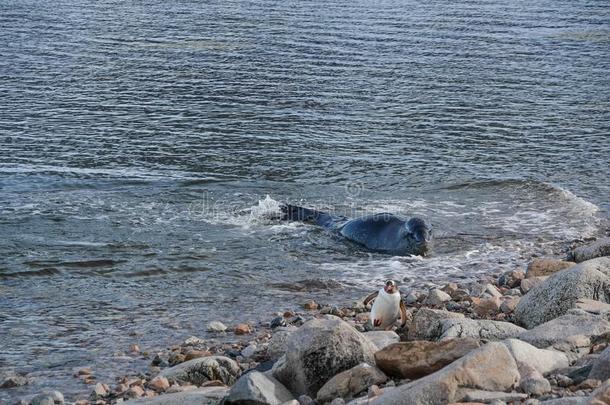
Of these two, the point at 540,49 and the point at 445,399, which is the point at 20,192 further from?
the point at 540,49

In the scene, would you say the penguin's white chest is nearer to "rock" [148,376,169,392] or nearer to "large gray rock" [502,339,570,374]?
"large gray rock" [502,339,570,374]

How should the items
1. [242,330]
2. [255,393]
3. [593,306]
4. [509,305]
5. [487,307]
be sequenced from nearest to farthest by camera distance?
[255,393], [593,306], [509,305], [487,307], [242,330]

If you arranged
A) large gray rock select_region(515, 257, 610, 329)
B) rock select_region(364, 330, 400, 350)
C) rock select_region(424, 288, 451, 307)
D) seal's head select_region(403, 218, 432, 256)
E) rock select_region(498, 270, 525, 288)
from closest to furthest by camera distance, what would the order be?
rock select_region(364, 330, 400, 350), large gray rock select_region(515, 257, 610, 329), rock select_region(424, 288, 451, 307), rock select_region(498, 270, 525, 288), seal's head select_region(403, 218, 432, 256)

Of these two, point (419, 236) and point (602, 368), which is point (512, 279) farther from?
point (602, 368)

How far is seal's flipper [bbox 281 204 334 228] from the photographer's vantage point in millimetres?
19109

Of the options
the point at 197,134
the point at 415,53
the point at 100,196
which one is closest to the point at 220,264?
the point at 100,196

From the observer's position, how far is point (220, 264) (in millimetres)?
16812

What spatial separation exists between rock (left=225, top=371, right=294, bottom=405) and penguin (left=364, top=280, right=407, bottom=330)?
287 centimetres

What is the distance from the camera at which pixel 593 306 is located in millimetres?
A: 11648

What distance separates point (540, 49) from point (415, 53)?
5847mm

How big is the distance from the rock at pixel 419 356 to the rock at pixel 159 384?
98.9 inches

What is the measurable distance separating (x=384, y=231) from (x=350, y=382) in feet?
27.6

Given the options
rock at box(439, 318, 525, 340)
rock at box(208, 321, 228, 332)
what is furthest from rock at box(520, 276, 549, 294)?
rock at box(208, 321, 228, 332)

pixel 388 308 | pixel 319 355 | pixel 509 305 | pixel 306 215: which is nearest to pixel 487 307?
pixel 509 305
